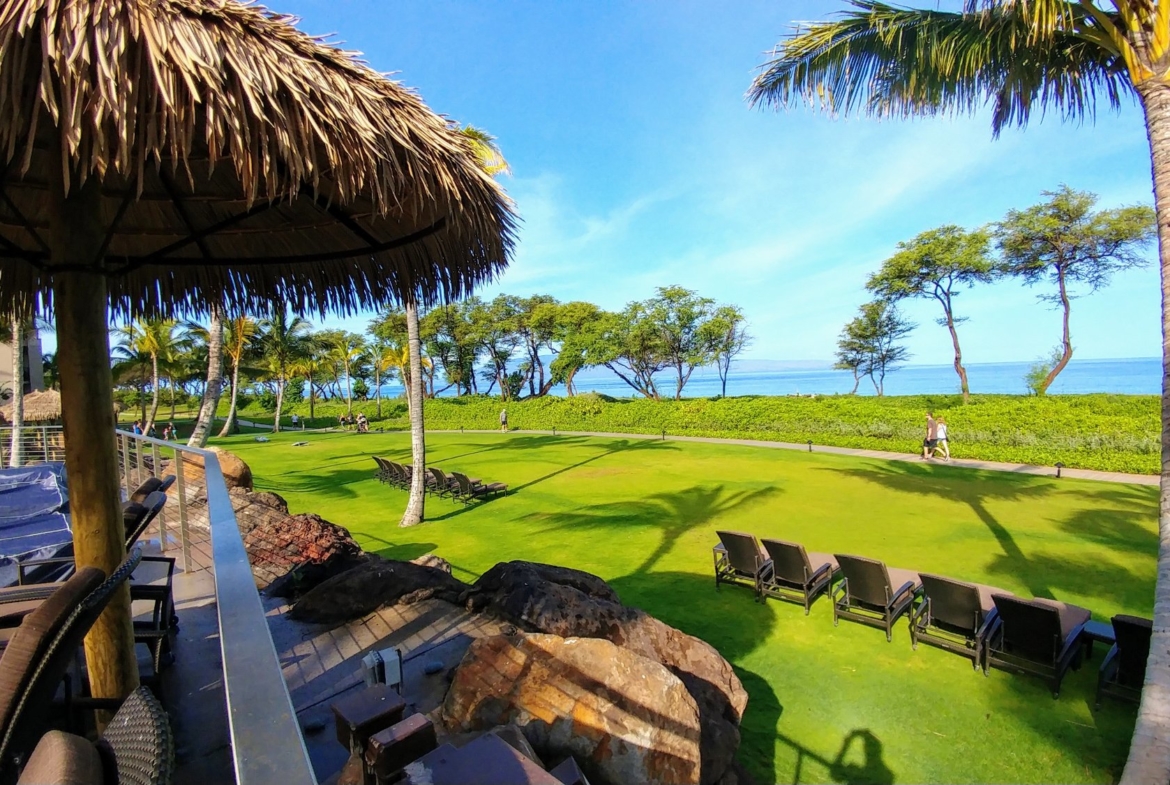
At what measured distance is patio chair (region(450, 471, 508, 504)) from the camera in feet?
43.3

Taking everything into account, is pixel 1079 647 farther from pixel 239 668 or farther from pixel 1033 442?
pixel 1033 442

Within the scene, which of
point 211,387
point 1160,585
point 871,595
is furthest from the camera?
point 211,387

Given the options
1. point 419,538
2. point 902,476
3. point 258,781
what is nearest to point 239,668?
point 258,781

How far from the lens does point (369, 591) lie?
498 cm

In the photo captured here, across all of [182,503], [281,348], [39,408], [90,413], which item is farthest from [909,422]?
[281,348]

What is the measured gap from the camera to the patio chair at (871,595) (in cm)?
Answer: 582

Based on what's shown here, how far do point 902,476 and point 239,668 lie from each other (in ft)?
54.9

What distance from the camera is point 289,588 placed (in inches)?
220

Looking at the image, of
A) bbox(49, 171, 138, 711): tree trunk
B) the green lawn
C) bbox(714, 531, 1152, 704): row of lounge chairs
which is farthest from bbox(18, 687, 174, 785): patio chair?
bbox(714, 531, 1152, 704): row of lounge chairs

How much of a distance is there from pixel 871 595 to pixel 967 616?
35.6 inches

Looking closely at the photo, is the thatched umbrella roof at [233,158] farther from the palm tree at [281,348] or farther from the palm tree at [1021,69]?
the palm tree at [281,348]

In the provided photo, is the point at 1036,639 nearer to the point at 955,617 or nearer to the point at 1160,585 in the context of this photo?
the point at 955,617

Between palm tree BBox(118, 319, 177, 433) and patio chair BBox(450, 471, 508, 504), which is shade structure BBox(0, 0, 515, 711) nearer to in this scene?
patio chair BBox(450, 471, 508, 504)

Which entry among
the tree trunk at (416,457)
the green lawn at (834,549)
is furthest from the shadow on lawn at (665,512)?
the tree trunk at (416,457)
